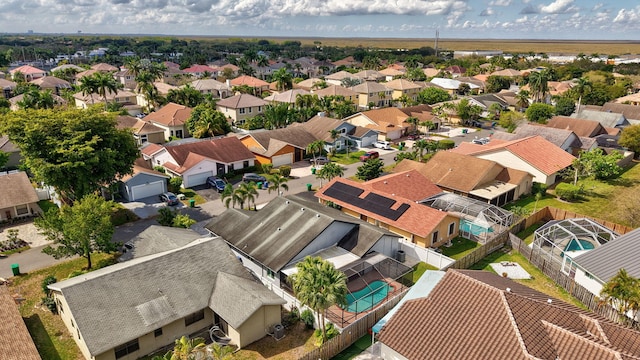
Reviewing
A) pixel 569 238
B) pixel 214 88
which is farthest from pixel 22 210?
pixel 214 88

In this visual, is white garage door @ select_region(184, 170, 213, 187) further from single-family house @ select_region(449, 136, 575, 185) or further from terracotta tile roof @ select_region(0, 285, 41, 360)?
single-family house @ select_region(449, 136, 575, 185)

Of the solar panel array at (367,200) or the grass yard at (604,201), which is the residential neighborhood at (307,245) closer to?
the solar panel array at (367,200)

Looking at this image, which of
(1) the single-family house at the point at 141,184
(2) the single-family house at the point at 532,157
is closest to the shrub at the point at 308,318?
(1) the single-family house at the point at 141,184

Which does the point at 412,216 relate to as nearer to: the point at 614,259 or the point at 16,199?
the point at 614,259

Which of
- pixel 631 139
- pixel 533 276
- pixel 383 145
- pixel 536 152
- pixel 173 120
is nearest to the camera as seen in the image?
pixel 533 276

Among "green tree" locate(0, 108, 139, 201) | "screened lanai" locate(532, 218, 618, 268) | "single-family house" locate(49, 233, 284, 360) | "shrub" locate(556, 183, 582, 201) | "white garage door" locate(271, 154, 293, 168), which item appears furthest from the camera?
"white garage door" locate(271, 154, 293, 168)

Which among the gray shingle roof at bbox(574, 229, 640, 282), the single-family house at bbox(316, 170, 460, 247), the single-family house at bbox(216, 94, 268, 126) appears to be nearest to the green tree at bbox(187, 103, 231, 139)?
the single-family house at bbox(216, 94, 268, 126)
